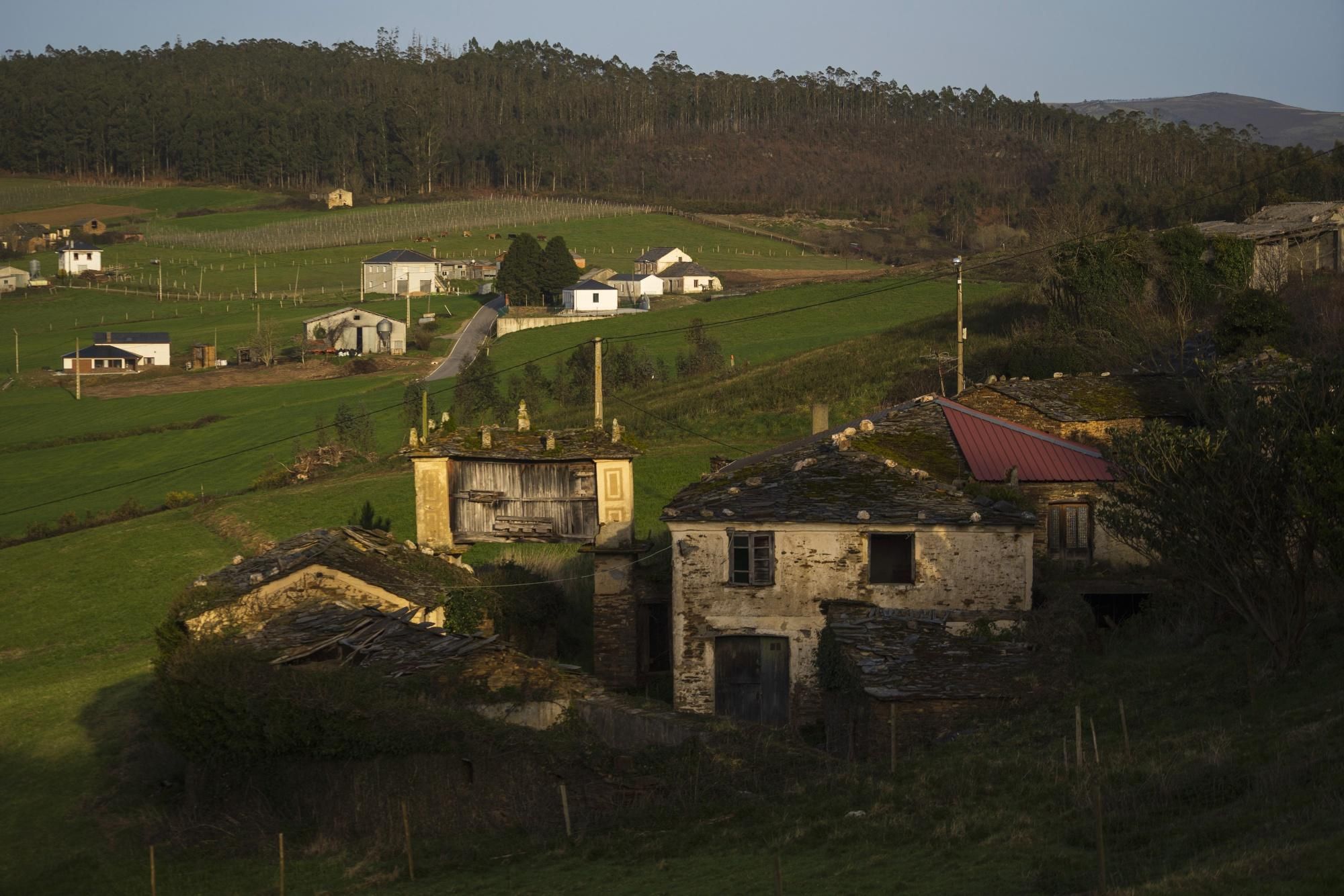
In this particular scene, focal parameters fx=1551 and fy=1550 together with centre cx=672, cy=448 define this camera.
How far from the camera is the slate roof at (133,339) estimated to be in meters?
98.6

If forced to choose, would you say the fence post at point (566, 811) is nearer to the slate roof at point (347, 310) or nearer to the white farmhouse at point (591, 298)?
the slate roof at point (347, 310)

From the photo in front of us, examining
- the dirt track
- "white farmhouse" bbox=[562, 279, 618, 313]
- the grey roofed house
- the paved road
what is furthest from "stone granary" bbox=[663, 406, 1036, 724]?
the dirt track

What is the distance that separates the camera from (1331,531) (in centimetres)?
1844

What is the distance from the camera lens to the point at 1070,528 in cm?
3250

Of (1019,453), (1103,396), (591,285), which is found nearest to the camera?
(1019,453)

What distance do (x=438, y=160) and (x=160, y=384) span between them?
104m

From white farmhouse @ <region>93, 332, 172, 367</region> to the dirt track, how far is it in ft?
213

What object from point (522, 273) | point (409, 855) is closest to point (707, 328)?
point (522, 273)

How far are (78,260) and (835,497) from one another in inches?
4817

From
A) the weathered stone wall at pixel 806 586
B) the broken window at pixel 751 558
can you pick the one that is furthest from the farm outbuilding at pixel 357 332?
the broken window at pixel 751 558

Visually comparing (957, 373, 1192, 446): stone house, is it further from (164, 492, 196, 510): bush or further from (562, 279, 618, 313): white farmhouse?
(562, 279, 618, 313): white farmhouse

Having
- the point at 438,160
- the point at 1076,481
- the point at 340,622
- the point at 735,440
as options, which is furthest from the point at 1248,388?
the point at 438,160

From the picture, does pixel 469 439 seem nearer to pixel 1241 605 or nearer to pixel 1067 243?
pixel 1241 605

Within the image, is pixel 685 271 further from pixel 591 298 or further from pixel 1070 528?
pixel 1070 528
